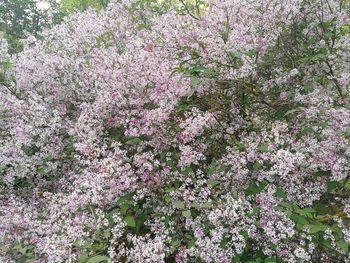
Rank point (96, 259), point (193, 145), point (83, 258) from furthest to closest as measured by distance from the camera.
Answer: point (193, 145)
point (83, 258)
point (96, 259)

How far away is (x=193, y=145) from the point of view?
16.0 ft

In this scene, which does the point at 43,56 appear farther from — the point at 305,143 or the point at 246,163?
the point at 305,143

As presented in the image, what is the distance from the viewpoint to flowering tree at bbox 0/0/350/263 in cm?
387

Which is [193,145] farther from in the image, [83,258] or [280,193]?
[83,258]

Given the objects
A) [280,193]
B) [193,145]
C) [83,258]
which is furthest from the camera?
[193,145]

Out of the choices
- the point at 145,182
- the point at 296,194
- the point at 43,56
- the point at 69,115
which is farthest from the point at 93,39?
the point at 296,194

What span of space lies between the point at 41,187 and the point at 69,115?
54.0 inches

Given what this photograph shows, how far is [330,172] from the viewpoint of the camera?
4.09 m

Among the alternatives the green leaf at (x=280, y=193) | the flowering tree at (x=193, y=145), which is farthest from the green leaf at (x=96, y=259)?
the green leaf at (x=280, y=193)

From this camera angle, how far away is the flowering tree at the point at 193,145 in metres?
3.87

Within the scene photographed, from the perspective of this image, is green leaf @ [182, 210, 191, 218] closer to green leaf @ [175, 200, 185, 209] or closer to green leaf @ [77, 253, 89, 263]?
green leaf @ [175, 200, 185, 209]

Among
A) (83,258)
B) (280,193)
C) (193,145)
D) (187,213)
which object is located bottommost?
(83,258)

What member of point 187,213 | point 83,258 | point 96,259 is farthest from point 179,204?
point 83,258

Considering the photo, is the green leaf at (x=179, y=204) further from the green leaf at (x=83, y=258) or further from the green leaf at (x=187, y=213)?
the green leaf at (x=83, y=258)
